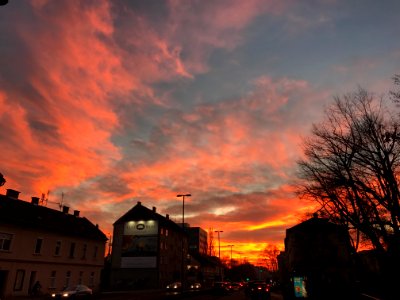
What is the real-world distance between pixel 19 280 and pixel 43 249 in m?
4.68

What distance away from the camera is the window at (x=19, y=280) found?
36.2 m

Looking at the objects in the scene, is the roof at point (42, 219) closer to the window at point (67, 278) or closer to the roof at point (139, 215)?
the window at point (67, 278)

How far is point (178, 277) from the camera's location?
79312 millimetres

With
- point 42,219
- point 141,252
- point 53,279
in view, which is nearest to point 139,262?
point 141,252

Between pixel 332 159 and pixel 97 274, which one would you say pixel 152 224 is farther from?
pixel 332 159

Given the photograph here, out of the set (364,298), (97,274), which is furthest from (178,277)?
(364,298)

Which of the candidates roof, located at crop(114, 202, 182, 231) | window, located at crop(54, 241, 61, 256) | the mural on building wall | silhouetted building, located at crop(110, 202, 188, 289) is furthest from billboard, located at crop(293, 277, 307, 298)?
roof, located at crop(114, 202, 182, 231)

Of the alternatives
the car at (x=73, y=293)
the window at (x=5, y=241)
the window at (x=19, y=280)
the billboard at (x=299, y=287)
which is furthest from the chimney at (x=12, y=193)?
the billboard at (x=299, y=287)

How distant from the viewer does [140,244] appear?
7012 centimetres

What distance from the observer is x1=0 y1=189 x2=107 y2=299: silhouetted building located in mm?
36031

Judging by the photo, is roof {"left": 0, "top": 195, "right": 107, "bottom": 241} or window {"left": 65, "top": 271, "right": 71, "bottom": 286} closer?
roof {"left": 0, "top": 195, "right": 107, "bottom": 241}

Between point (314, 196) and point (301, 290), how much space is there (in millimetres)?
7331

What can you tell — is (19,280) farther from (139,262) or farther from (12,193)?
(139,262)

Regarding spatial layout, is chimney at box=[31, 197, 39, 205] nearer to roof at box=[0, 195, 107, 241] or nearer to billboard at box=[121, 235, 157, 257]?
roof at box=[0, 195, 107, 241]
